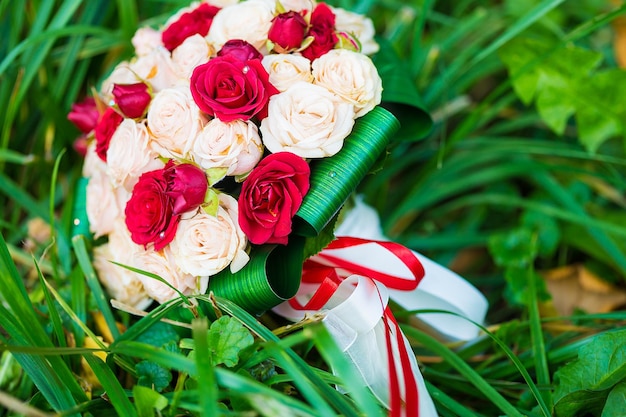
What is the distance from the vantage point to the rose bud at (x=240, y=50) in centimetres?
72

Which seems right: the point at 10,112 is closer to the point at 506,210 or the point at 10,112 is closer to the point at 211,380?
the point at 211,380

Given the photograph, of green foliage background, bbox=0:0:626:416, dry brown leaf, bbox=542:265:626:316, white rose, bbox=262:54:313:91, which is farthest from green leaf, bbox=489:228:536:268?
white rose, bbox=262:54:313:91

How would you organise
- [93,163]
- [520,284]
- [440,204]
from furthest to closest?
[440,204], [520,284], [93,163]

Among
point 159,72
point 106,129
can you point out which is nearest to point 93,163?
point 106,129

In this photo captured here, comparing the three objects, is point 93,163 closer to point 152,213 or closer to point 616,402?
point 152,213

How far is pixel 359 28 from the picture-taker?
84 cm

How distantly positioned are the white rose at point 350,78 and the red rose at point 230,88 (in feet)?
Result: 0.26

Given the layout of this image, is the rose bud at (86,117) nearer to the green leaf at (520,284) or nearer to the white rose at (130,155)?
the white rose at (130,155)

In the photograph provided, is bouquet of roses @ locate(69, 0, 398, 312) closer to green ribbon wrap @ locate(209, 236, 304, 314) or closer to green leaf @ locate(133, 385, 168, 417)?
green ribbon wrap @ locate(209, 236, 304, 314)

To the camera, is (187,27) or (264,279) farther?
(187,27)

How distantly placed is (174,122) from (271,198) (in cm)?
16

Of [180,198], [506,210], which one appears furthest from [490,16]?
[180,198]

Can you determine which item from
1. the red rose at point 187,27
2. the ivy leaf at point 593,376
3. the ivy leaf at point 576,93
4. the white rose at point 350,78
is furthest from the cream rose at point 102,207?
the ivy leaf at point 576,93

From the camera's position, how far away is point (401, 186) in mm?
1224
